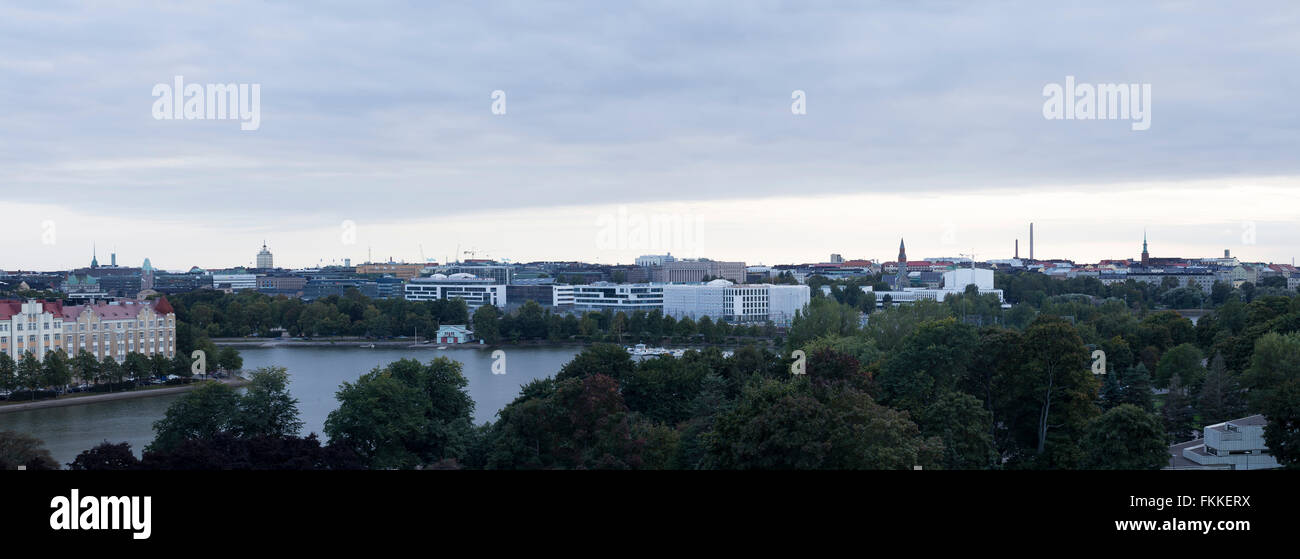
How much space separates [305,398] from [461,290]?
32.2m

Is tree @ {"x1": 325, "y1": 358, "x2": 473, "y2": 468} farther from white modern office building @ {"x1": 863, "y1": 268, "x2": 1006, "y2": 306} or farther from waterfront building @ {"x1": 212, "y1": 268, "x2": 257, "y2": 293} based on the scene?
waterfront building @ {"x1": 212, "y1": 268, "x2": 257, "y2": 293}

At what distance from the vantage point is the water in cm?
1454

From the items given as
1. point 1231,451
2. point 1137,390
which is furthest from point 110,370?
point 1231,451

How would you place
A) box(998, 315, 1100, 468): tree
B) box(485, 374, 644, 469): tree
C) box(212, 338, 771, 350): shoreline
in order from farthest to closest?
box(212, 338, 771, 350): shoreline
box(998, 315, 1100, 468): tree
box(485, 374, 644, 469): tree

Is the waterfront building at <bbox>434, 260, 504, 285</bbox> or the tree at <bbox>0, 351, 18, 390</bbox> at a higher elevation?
the waterfront building at <bbox>434, 260, 504, 285</bbox>

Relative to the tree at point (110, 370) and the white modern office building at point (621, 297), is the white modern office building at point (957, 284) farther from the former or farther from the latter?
the tree at point (110, 370)

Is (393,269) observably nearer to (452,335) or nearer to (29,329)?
(452,335)

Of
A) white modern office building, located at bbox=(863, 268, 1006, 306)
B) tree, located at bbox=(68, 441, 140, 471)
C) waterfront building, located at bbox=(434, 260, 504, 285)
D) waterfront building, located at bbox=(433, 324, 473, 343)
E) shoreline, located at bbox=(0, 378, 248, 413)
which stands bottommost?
shoreline, located at bbox=(0, 378, 248, 413)

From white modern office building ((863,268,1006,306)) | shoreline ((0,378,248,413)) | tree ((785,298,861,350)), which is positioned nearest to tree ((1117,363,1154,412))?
tree ((785,298,861,350))

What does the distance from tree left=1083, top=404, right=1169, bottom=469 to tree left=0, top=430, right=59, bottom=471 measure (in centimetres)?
718

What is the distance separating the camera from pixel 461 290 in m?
49.8
